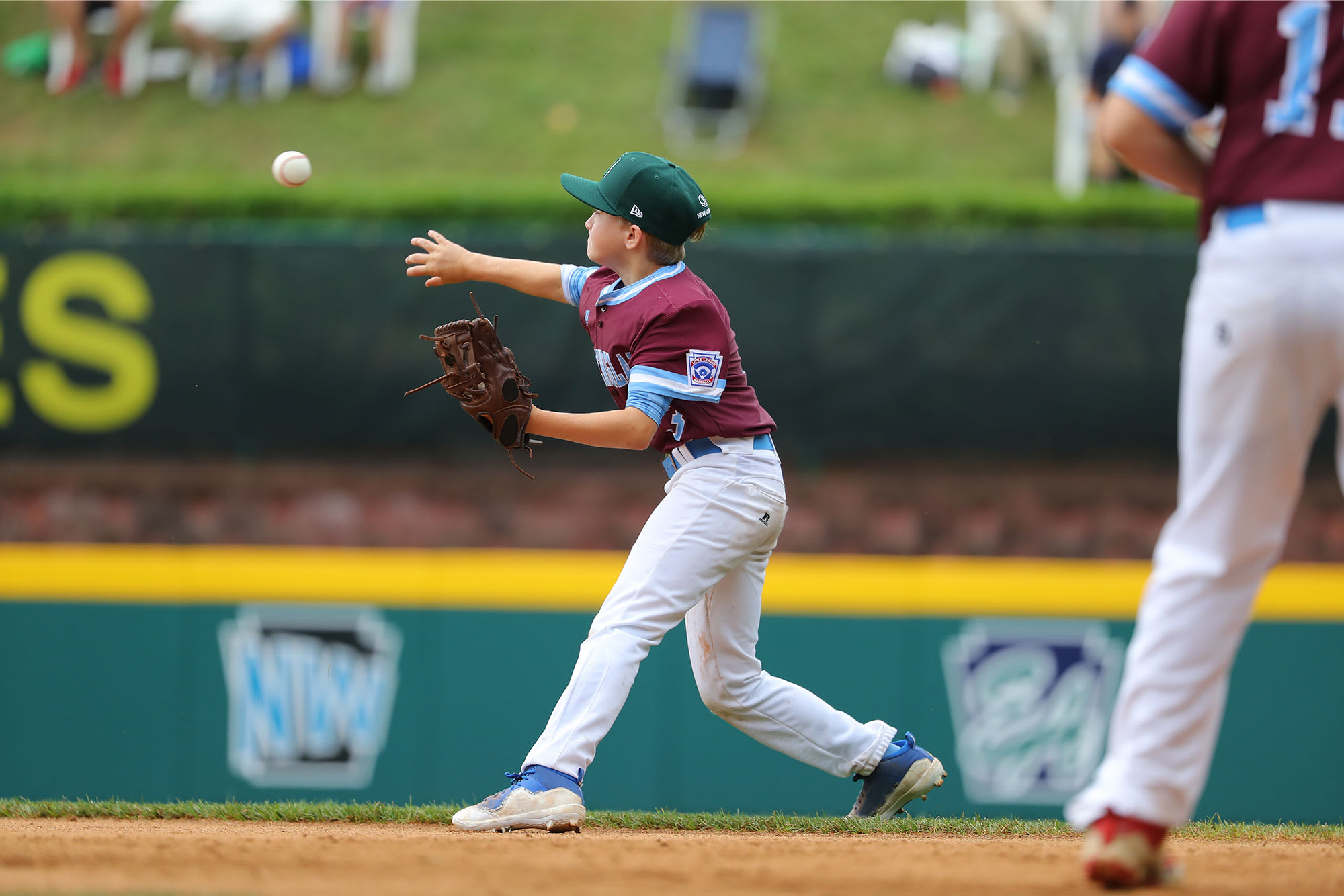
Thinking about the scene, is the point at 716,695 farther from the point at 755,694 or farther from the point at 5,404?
the point at 5,404

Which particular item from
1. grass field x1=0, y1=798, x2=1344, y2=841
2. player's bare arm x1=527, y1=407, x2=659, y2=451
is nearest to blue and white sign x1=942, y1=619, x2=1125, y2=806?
grass field x1=0, y1=798, x2=1344, y2=841

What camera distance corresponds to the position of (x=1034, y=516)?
8.62m

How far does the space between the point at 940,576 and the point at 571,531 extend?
8.77 feet

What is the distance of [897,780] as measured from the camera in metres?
4.21

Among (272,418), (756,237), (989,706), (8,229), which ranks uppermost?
(756,237)

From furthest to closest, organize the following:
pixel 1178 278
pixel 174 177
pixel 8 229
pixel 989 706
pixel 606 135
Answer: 1. pixel 606 135
2. pixel 174 177
3. pixel 8 229
4. pixel 1178 278
5. pixel 989 706

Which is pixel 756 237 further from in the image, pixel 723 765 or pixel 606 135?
pixel 606 135

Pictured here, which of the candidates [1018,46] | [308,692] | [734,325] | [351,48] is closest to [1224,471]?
[308,692]

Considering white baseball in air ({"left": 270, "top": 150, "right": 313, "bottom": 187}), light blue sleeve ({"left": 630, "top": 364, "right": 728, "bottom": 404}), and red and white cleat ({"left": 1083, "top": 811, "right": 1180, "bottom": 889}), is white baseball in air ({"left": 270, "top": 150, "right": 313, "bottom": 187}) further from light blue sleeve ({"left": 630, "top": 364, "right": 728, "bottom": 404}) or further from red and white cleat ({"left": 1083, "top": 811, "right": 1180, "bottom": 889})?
red and white cleat ({"left": 1083, "top": 811, "right": 1180, "bottom": 889})

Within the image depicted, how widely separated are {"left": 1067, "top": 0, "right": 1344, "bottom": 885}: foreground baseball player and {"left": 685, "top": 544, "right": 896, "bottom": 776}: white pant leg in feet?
4.99

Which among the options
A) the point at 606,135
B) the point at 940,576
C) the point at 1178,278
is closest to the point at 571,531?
the point at 940,576

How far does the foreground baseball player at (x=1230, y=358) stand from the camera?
7.89 feet

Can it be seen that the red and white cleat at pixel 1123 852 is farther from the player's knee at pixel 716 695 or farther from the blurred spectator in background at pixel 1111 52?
the blurred spectator in background at pixel 1111 52

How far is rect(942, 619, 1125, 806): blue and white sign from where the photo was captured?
22.6 ft
